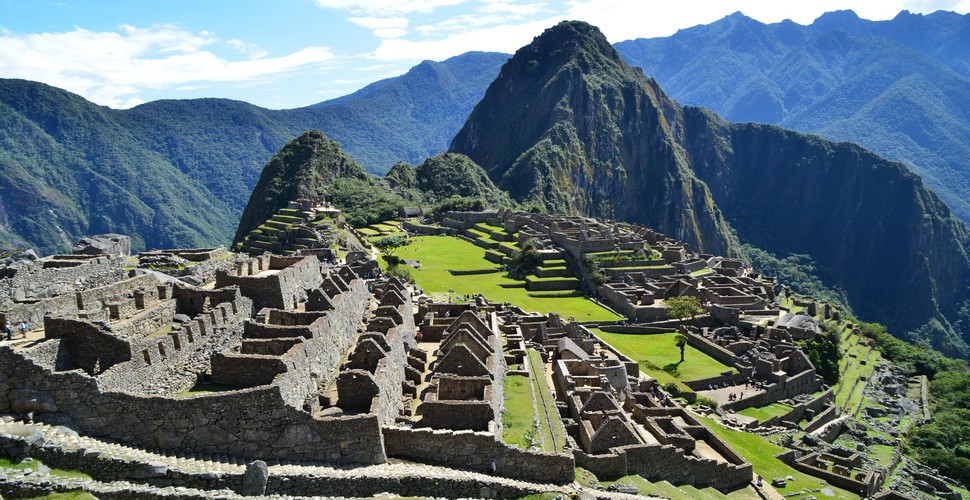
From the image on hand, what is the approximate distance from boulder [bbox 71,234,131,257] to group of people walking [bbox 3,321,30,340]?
20.3 metres

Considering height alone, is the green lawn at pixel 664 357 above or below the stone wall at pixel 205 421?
below

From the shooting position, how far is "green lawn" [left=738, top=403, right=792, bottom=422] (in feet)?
149

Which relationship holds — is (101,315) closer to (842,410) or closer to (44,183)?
(842,410)

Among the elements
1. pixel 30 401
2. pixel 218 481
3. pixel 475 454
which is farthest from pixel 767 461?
pixel 30 401

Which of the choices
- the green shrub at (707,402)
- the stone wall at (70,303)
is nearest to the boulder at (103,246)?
the stone wall at (70,303)

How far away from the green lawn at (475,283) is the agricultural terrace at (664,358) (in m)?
5.77

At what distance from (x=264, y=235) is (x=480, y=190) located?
99.1 metres

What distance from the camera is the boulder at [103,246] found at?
41719mm

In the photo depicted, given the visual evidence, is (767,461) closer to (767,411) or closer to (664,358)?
(767,411)

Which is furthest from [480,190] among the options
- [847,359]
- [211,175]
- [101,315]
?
[101,315]

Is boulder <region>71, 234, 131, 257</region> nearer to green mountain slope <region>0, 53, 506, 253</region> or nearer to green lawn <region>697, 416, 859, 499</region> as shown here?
green lawn <region>697, 416, 859, 499</region>

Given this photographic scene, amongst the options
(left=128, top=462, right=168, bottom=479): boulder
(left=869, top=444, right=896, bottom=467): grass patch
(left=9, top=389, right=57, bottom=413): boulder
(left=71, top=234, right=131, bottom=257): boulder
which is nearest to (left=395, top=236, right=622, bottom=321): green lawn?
(left=869, top=444, right=896, bottom=467): grass patch

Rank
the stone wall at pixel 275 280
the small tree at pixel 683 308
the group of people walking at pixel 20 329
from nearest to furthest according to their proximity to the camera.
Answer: the group of people walking at pixel 20 329, the stone wall at pixel 275 280, the small tree at pixel 683 308

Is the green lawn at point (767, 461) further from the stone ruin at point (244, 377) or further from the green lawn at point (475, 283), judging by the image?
the green lawn at point (475, 283)
